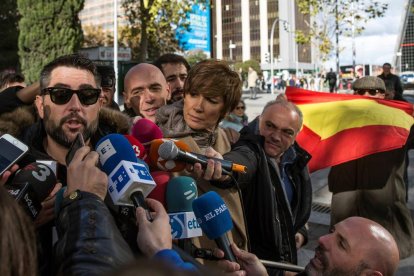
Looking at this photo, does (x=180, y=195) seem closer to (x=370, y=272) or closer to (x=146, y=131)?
(x=146, y=131)

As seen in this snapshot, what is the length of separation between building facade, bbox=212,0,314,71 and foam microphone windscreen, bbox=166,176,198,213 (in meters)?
87.9

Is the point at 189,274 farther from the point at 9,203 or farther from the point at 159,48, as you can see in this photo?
the point at 159,48

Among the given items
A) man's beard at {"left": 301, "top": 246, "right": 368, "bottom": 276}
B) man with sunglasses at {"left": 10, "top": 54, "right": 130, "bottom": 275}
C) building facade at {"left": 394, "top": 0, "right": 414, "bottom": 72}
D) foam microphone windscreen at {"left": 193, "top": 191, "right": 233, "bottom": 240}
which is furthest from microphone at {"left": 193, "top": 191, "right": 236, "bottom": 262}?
building facade at {"left": 394, "top": 0, "right": 414, "bottom": 72}

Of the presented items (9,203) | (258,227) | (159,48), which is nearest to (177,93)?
(258,227)

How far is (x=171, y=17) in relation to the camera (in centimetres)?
1962

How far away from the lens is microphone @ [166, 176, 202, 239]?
1.58 metres

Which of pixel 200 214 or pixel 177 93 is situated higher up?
pixel 177 93

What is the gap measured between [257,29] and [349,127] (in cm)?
9480

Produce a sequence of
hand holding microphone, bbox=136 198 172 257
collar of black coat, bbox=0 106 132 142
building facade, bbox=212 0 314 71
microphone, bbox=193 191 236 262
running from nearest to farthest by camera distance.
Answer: hand holding microphone, bbox=136 198 172 257 < microphone, bbox=193 191 236 262 < collar of black coat, bbox=0 106 132 142 < building facade, bbox=212 0 314 71

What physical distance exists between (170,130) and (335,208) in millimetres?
2454

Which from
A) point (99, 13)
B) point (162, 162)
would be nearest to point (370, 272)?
point (162, 162)

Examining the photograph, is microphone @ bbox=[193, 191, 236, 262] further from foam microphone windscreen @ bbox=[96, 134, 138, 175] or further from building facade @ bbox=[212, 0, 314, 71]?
building facade @ bbox=[212, 0, 314, 71]

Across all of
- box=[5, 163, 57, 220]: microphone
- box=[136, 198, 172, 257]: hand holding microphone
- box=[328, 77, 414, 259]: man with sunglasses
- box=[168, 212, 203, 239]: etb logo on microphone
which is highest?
box=[5, 163, 57, 220]: microphone

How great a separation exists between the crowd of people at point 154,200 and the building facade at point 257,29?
86.8 meters
